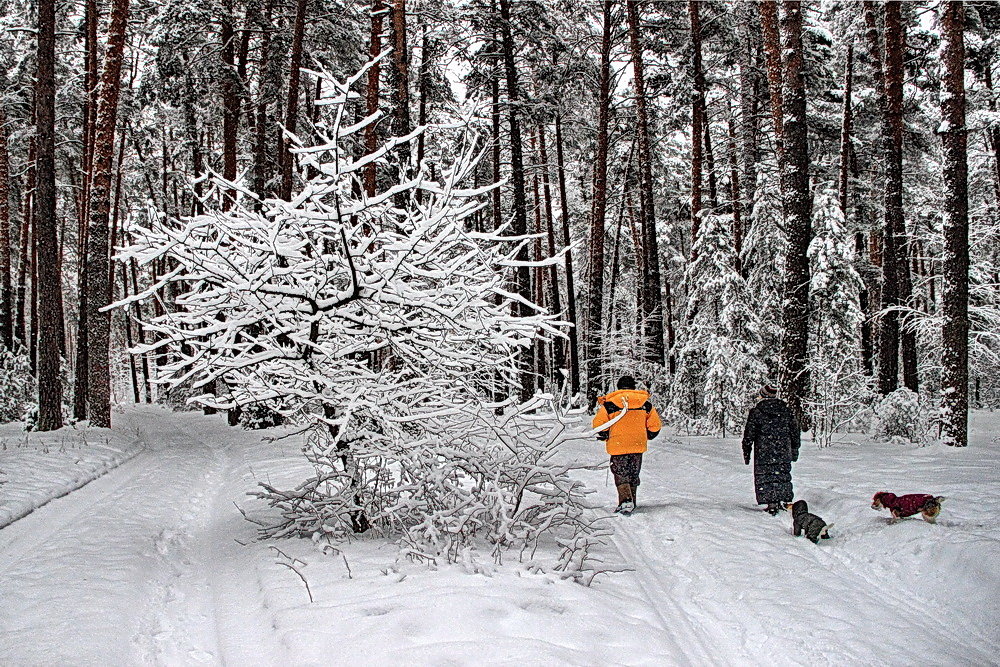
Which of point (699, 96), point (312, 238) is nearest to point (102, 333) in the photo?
point (312, 238)

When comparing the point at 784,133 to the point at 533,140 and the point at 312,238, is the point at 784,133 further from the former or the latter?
the point at 533,140

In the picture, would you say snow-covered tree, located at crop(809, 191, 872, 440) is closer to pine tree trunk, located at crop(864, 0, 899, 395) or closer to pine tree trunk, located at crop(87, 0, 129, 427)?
pine tree trunk, located at crop(864, 0, 899, 395)

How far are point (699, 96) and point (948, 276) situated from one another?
28.1ft

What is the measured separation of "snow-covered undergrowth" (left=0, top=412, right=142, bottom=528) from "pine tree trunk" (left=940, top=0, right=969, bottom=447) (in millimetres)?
14446

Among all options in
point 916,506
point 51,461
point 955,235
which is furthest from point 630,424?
point 51,461

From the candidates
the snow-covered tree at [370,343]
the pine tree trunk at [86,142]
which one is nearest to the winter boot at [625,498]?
the snow-covered tree at [370,343]

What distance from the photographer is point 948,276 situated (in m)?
11.6

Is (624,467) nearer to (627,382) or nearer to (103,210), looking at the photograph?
(627,382)

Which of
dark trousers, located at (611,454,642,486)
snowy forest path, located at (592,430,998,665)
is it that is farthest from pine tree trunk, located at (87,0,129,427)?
snowy forest path, located at (592,430,998,665)

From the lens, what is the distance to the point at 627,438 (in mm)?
8328

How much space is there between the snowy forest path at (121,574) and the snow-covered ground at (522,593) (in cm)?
2

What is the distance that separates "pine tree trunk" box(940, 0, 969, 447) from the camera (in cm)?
1138

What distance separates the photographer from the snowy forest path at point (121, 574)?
4.22 meters

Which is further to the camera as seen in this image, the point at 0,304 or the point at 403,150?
the point at 0,304
